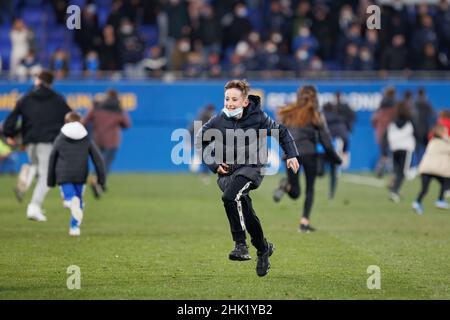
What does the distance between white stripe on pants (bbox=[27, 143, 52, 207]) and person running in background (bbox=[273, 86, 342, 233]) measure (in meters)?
3.96

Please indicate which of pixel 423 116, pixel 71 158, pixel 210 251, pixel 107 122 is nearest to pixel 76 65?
pixel 107 122

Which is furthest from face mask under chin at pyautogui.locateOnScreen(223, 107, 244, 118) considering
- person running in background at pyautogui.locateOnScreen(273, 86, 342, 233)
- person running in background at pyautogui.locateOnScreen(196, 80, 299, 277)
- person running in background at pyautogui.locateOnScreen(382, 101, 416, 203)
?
person running in background at pyautogui.locateOnScreen(382, 101, 416, 203)

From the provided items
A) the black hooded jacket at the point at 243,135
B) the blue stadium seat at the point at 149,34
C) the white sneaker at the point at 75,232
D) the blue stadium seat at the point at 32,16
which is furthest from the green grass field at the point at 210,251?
the blue stadium seat at the point at 32,16

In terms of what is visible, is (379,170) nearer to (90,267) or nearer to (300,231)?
(300,231)

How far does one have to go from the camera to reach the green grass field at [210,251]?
1043cm

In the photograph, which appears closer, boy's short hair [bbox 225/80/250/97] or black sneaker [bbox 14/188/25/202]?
boy's short hair [bbox 225/80/250/97]

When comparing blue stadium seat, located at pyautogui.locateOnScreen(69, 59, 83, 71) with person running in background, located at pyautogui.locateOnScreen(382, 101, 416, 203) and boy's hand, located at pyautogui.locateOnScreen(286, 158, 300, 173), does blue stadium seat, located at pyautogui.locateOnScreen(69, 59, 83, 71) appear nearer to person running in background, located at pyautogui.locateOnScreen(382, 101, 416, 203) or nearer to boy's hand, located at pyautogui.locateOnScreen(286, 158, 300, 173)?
person running in background, located at pyautogui.locateOnScreen(382, 101, 416, 203)

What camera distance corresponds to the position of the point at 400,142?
22.6 m

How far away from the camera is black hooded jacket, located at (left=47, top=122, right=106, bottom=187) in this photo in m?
15.5

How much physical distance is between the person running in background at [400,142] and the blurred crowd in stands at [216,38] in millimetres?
9001
